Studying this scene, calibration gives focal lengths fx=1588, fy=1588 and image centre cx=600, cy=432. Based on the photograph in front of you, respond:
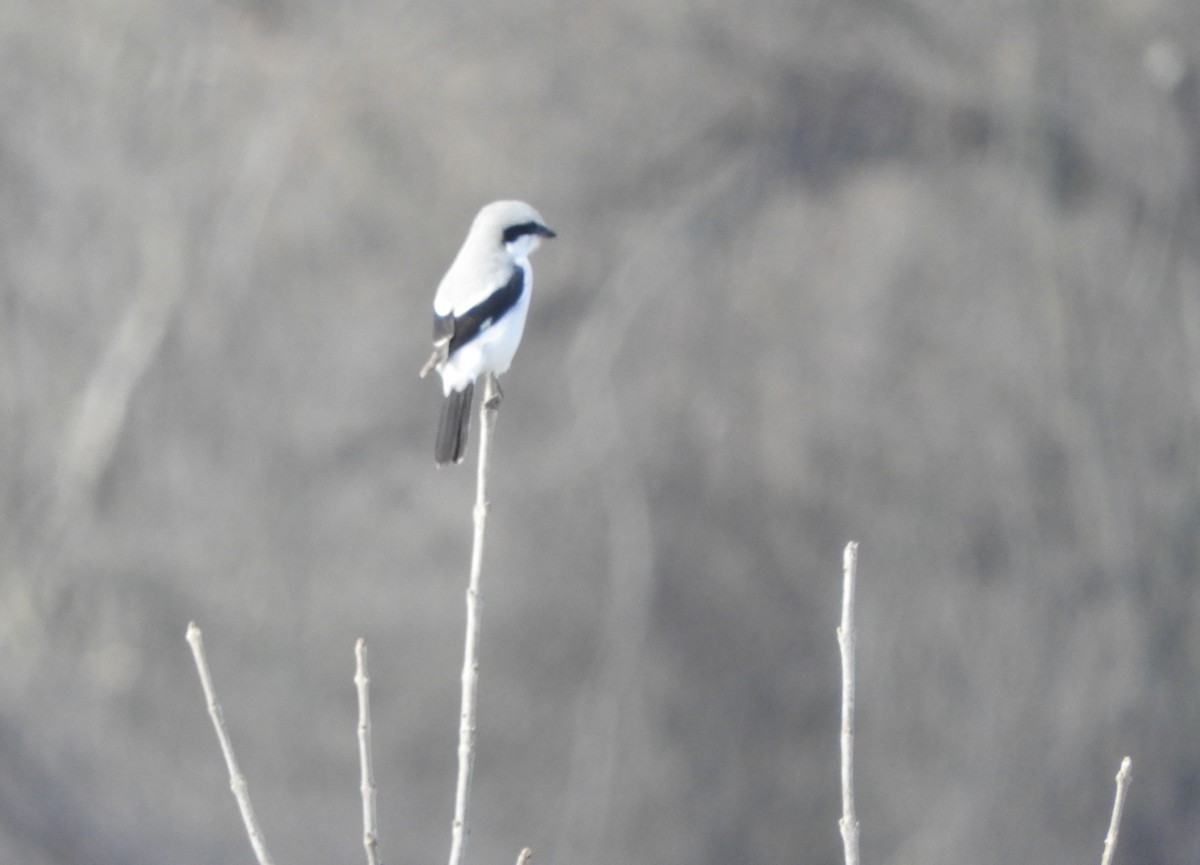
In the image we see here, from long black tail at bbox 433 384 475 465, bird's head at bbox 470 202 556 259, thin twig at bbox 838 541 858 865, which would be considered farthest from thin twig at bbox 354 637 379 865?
bird's head at bbox 470 202 556 259

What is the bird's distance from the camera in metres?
3.00

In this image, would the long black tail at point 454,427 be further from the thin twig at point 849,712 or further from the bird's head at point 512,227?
the thin twig at point 849,712

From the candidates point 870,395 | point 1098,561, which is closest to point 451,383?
point 870,395

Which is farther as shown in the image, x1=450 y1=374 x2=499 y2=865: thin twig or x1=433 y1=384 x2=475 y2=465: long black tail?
x1=433 y1=384 x2=475 y2=465: long black tail

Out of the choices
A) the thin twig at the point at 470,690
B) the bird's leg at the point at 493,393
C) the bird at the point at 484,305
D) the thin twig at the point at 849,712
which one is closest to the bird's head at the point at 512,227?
the bird at the point at 484,305

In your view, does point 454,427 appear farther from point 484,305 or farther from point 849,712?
point 849,712

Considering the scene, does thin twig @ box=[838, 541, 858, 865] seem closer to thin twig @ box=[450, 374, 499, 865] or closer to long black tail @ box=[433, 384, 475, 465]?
thin twig @ box=[450, 374, 499, 865]

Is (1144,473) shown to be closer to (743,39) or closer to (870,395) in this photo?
(870,395)

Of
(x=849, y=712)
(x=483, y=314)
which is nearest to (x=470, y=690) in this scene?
(x=849, y=712)

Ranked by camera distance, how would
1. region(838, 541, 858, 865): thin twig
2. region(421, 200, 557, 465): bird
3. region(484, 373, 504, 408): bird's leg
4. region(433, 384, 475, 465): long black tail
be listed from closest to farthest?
region(838, 541, 858, 865): thin twig → region(484, 373, 504, 408): bird's leg → region(433, 384, 475, 465): long black tail → region(421, 200, 557, 465): bird

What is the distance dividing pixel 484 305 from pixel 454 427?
0.26 metres

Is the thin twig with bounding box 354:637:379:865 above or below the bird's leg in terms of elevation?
below

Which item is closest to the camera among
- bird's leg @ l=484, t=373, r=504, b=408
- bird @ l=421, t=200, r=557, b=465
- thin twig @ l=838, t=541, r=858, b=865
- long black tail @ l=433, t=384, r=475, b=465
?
thin twig @ l=838, t=541, r=858, b=865

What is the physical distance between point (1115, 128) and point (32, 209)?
4565 millimetres
